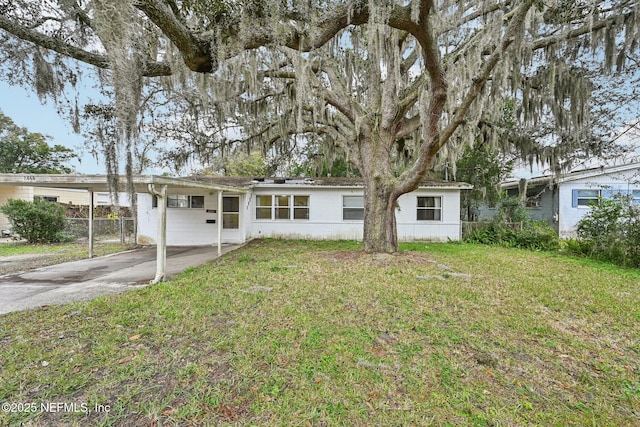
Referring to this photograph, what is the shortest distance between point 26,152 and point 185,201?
18382 mm

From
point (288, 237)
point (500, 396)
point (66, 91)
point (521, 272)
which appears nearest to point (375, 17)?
point (500, 396)

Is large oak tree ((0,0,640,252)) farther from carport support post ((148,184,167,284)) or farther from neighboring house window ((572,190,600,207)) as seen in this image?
neighboring house window ((572,190,600,207))

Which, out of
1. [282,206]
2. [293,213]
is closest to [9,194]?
[282,206]

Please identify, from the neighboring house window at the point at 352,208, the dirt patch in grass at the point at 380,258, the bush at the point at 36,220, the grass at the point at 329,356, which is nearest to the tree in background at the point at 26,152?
the bush at the point at 36,220

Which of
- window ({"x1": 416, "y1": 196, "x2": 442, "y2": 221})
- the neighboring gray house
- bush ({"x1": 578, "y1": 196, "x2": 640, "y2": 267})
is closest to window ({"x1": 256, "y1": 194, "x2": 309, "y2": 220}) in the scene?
window ({"x1": 416, "y1": 196, "x2": 442, "y2": 221})

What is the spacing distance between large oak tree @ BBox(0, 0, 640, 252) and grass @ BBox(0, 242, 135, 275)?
486cm

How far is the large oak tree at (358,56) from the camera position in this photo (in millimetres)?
3484

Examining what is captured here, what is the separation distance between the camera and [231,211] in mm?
11156

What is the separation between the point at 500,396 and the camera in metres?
2.17

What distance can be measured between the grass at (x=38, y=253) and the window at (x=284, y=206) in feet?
16.8

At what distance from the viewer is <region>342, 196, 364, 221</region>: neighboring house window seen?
38.3 feet

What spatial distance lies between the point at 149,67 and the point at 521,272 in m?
8.15

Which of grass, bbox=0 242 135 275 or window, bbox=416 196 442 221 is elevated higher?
window, bbox=416 196 442 221

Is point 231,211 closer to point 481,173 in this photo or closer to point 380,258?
point 380,258
